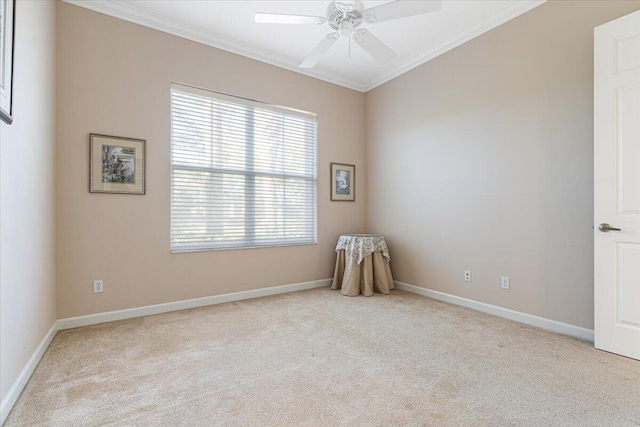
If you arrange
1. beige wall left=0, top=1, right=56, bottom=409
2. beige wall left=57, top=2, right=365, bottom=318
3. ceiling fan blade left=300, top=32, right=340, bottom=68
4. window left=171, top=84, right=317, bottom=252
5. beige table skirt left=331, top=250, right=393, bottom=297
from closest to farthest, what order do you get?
beige wall left=0, top=1, right=56, bottom=409 < ceiling fan blade left=300, top=32, right=340, bottom=68 < beige wall left=57, top=2, right=365, bottom=318 < window left=171, top=84, right=317, bottom=252 < beige table skirt left=331, top=250, right=393, bottom=297

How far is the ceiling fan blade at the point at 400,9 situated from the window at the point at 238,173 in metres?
2.04

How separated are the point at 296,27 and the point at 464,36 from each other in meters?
1.81

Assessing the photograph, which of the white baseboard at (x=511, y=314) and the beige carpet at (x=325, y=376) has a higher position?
the white baseboard at (x=511, y=314)

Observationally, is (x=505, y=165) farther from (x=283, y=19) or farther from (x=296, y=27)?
(x=296, y=27)

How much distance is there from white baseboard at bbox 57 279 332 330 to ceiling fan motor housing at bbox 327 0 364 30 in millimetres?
2919

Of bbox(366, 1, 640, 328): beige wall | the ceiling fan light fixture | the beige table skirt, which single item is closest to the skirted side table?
the beige table skirt

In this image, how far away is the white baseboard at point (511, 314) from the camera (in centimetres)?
259

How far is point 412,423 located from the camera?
59.9 inches

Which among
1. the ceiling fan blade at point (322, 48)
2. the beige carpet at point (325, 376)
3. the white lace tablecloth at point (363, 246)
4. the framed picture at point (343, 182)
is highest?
the ceiling fan blade at point (322, 48)

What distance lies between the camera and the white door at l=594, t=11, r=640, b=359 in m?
2.16

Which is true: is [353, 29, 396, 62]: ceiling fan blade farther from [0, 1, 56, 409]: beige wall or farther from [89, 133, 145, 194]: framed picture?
[89, 133, 145, 194]: framed picture

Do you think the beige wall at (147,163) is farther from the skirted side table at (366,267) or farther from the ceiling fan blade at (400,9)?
the ceiling fan blade at (400,9)

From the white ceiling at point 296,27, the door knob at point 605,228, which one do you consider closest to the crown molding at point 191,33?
the white ceiling at point 296,27

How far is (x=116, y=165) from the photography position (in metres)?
3.02
